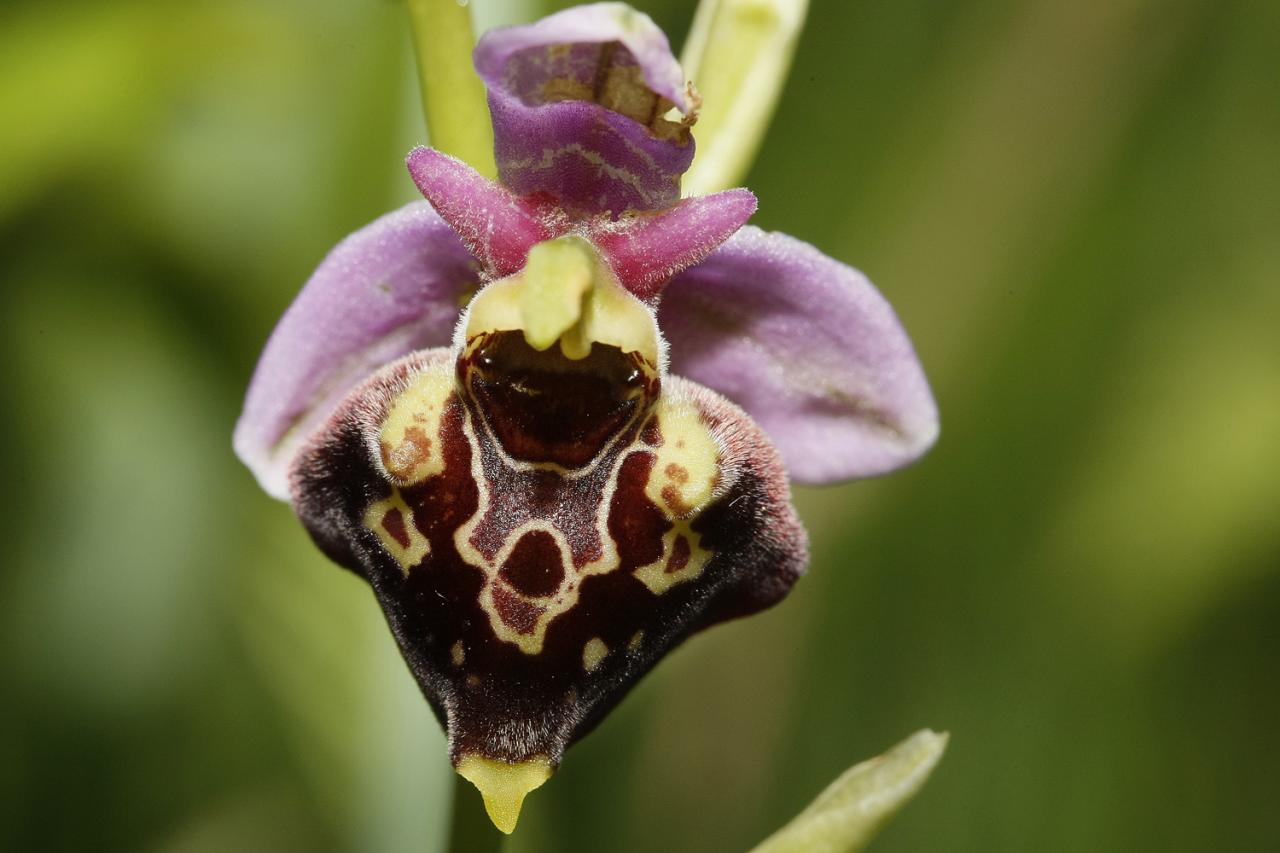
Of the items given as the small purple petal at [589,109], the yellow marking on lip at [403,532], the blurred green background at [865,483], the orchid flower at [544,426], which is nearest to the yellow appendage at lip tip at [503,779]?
the orchid flower at [544,426]

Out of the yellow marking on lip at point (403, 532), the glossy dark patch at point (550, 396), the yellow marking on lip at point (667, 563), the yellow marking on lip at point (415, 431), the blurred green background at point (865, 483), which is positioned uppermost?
the glossy dark patch at point (550, 396)

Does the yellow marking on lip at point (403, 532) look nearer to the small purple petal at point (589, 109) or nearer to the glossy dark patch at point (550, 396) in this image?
the glossy dark patch at point (550, 396)

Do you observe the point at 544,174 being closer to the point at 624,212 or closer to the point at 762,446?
the point at 624,212

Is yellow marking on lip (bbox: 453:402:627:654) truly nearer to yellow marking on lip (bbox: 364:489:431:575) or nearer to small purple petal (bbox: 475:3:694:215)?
yellow marking on lip (bbox: 364:489:431:575)

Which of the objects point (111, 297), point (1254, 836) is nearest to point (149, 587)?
point (111, 297)

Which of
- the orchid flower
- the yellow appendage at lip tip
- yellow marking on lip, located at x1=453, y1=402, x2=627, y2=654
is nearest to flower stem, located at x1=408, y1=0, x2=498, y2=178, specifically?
the orchid flower
